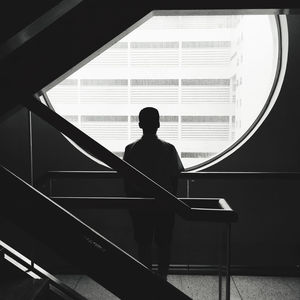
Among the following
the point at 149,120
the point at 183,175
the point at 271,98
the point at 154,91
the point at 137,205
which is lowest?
the point at 183,175

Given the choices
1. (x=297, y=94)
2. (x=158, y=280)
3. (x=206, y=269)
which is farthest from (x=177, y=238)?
(x=158, y=280)

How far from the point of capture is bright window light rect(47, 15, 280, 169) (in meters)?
4.74

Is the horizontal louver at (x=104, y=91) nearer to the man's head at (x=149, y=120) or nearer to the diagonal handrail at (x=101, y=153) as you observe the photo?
the man's head at (x=149, y=120)

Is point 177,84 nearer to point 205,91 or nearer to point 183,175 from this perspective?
point 205,91

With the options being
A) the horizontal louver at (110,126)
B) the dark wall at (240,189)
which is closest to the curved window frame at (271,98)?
the dark wall at (240,189)

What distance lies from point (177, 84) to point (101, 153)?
3.53m

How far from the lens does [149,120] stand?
8.34 ft

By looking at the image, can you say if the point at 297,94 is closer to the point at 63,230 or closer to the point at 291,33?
the point at 291,33

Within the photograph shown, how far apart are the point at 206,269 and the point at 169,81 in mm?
2626

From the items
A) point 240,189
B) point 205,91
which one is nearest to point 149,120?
point 240,189

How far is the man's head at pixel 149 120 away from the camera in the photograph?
8.35 feet

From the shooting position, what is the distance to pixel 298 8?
8.49ft

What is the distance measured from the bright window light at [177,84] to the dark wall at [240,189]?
0.47 metres

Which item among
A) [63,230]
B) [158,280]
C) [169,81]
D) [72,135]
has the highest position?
[169,81]
